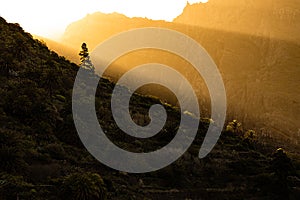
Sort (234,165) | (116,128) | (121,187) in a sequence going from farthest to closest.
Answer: (116,128), (234,165), (121,187)

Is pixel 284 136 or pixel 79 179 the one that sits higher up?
pixel 284 136

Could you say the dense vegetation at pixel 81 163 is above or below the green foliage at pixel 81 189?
above

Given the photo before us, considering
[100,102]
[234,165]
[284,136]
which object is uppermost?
[284,136]

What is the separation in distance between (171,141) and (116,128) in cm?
912

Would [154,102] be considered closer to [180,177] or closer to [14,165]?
[180,177]

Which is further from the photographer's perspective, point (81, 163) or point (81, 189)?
point (81, 163)

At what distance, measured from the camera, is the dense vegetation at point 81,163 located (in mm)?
34219

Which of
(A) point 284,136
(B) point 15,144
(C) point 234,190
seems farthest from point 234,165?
(A) point 284,136

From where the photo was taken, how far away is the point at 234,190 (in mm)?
48406

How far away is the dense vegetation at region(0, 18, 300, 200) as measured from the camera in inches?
1347

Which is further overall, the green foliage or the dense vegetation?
the dense vegetation

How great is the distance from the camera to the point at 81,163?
1741 inches

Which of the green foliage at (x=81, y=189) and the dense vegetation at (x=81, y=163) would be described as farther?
the dense vegetation at (x=81, y=163)

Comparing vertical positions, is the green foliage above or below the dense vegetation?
below
